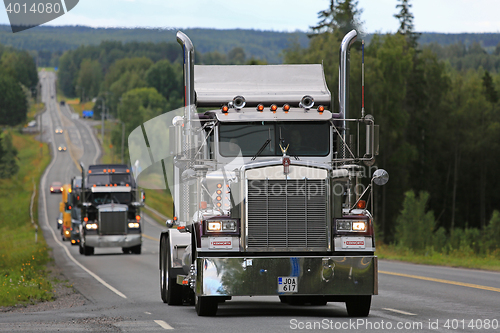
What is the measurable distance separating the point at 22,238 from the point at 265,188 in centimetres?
4572

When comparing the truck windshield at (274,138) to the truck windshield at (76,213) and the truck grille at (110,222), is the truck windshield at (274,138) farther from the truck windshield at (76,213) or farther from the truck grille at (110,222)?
the truck windshield at (76,213)

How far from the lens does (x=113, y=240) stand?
124ft

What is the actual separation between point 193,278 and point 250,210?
1.44m

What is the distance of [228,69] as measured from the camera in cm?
1491

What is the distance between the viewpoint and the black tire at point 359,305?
40.7 feet

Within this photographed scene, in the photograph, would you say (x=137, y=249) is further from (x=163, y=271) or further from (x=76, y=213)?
(x=163, y=271)

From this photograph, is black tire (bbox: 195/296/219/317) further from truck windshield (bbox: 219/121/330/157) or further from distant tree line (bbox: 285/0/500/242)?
distant tree line (bbox: 285/0/500/242)

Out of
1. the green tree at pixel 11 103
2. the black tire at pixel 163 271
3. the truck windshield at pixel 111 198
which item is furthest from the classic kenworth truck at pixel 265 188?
the green tree at pixel 11 103

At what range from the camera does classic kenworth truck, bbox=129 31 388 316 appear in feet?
38.4

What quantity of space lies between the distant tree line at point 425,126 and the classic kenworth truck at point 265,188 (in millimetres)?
55390

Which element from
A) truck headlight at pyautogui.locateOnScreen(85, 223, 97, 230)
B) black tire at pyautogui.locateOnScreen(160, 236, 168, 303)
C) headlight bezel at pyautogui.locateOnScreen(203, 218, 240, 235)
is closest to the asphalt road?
black tire at pyautogui.locateOnScreen(160, 236, 168, 303)

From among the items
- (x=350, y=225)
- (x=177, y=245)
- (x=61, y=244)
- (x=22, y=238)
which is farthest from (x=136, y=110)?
(x=350, y=225)

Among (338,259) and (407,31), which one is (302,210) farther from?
(407,31)

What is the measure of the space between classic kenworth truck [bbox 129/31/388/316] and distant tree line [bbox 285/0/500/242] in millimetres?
55390
